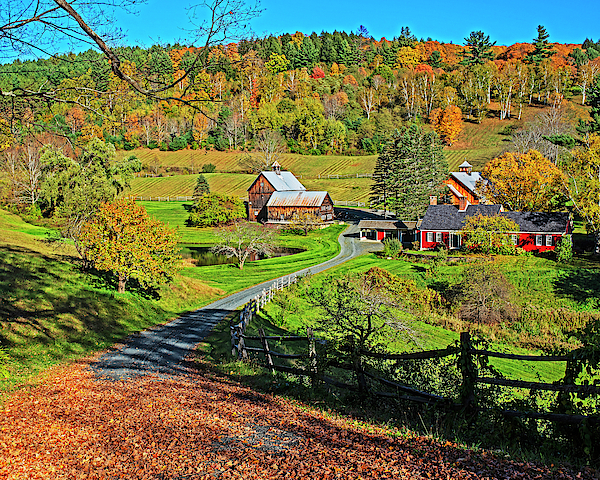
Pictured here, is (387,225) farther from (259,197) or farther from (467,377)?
(467,377)

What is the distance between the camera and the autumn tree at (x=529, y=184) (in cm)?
5959

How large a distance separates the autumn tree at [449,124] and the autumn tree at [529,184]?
62.6 metres

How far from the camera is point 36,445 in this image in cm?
736

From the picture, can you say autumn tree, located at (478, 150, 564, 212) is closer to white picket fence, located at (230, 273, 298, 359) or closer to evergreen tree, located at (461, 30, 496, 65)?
white picket fence, located at (230, 273, 298, 359)

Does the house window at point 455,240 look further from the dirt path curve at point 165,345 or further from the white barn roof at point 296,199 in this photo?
the dirt path curve at point 165,345

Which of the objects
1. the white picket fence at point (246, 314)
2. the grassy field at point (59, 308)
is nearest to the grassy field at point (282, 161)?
the white picket fence at point (246, 314)

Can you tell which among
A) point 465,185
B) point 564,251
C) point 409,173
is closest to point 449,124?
point 465,185

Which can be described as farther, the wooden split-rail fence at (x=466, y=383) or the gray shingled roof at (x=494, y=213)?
the gray shingled roof at (x=494, y=213)

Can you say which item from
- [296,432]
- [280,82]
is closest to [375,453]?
[296,432]

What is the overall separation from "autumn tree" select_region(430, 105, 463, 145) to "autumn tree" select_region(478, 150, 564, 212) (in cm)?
6264

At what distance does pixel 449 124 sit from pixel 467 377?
128 metres

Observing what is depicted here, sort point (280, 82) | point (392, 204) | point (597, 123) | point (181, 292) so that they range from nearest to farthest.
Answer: point (181, 292) → point (597, 123) → point (392, 204) → point (280, 82)

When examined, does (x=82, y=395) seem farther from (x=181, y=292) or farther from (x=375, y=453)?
(x=181, y=292)

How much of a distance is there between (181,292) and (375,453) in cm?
2719
